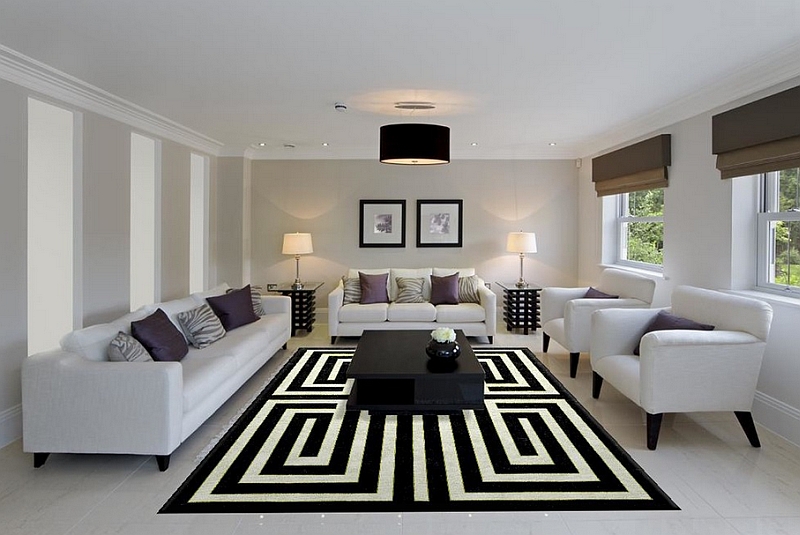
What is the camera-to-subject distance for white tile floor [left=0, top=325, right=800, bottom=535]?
2.34m

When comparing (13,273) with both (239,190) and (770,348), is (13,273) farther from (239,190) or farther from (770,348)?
(770,348)

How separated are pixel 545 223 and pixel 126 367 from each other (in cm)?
579

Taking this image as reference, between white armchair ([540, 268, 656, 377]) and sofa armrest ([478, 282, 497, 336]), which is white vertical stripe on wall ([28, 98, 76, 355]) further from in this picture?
white armchair ([540, 268, 656, 377])

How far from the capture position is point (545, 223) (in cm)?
725

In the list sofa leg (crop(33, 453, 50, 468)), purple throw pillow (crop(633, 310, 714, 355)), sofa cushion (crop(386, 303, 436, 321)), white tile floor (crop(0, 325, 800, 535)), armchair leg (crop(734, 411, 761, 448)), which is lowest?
white tile floor (crop(0, 325, 800, 535))

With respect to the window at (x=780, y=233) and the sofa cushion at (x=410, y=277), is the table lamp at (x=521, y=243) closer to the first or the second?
the sofa cushion at (x=410, y=277)

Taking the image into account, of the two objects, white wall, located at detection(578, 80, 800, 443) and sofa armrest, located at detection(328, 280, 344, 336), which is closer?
white wall, located at detection(578, 80, 800, 443)

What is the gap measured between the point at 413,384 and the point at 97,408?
2090mm

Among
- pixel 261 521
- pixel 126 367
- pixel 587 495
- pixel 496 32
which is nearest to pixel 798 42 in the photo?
pixel 496 32

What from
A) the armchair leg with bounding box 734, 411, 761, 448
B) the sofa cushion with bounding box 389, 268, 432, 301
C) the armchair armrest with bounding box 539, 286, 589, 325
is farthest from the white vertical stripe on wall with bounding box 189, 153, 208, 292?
the armchair leg with bounding box 734, 411, 761, 448

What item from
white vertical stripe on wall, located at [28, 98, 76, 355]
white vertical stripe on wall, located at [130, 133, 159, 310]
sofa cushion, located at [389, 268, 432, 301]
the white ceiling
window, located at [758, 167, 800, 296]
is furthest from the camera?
sofa cushion, located at [389, 268, 432, 301]

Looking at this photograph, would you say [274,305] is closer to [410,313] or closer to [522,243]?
[410,313]

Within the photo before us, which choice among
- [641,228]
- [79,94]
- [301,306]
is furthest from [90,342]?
[641,228]

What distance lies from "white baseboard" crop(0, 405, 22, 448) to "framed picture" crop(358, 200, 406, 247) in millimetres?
4511
